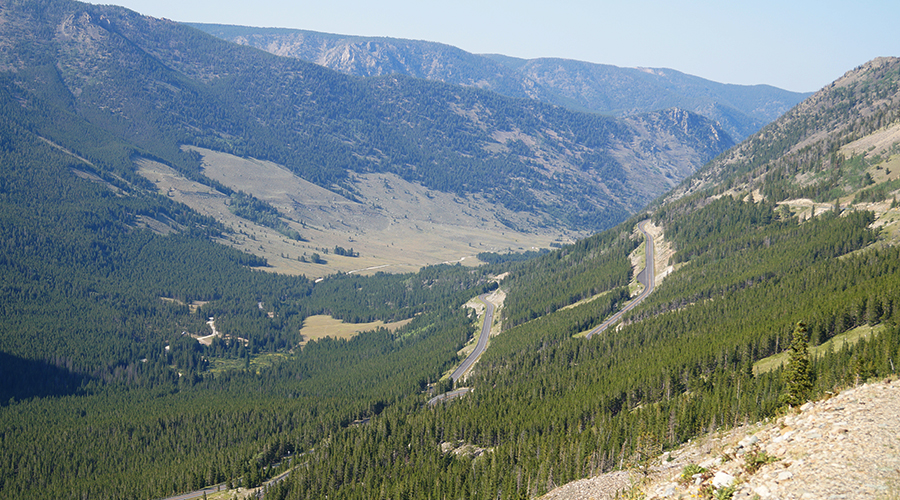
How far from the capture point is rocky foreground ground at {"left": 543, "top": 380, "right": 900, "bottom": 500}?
3694cm

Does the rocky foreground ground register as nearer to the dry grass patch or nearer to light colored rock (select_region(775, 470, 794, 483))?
light colored rock (select_region(775, 470, 794, 483))

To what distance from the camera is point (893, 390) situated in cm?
4878

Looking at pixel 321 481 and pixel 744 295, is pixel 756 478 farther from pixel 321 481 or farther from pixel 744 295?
pixel 744 295

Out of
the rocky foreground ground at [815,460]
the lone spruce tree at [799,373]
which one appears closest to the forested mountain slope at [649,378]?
the lone spruce tree at [799,373]

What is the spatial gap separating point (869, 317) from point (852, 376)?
46.8 m

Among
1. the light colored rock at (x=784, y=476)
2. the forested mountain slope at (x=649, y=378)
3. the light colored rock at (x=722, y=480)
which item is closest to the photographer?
the light colored rock at (x=784, y=476)

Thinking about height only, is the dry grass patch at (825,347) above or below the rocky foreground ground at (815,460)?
below

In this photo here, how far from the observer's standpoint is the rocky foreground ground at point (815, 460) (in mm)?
36938

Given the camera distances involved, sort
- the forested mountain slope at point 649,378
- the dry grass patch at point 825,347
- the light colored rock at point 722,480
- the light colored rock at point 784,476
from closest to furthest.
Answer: the light colored rock at point 784,476, the light colored rock at point 722,480, the forested mountain slope at point 649,378, the dry grass patch at point 825,347

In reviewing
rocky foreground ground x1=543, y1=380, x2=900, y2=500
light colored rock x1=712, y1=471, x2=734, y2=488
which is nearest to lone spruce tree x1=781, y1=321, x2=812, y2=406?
rocky foreground ground x1=543, y1=380, x2=900, y2=500

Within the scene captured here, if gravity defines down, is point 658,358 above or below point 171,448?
above

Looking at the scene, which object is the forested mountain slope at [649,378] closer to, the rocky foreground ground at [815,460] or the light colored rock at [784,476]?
the rocky foreground ground at [815,460]

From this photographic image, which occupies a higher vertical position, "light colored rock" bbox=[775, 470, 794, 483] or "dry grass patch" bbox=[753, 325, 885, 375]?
"light colored rock" bbox=[775, 470, 794, 483]

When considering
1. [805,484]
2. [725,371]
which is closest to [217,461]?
[725,371]
